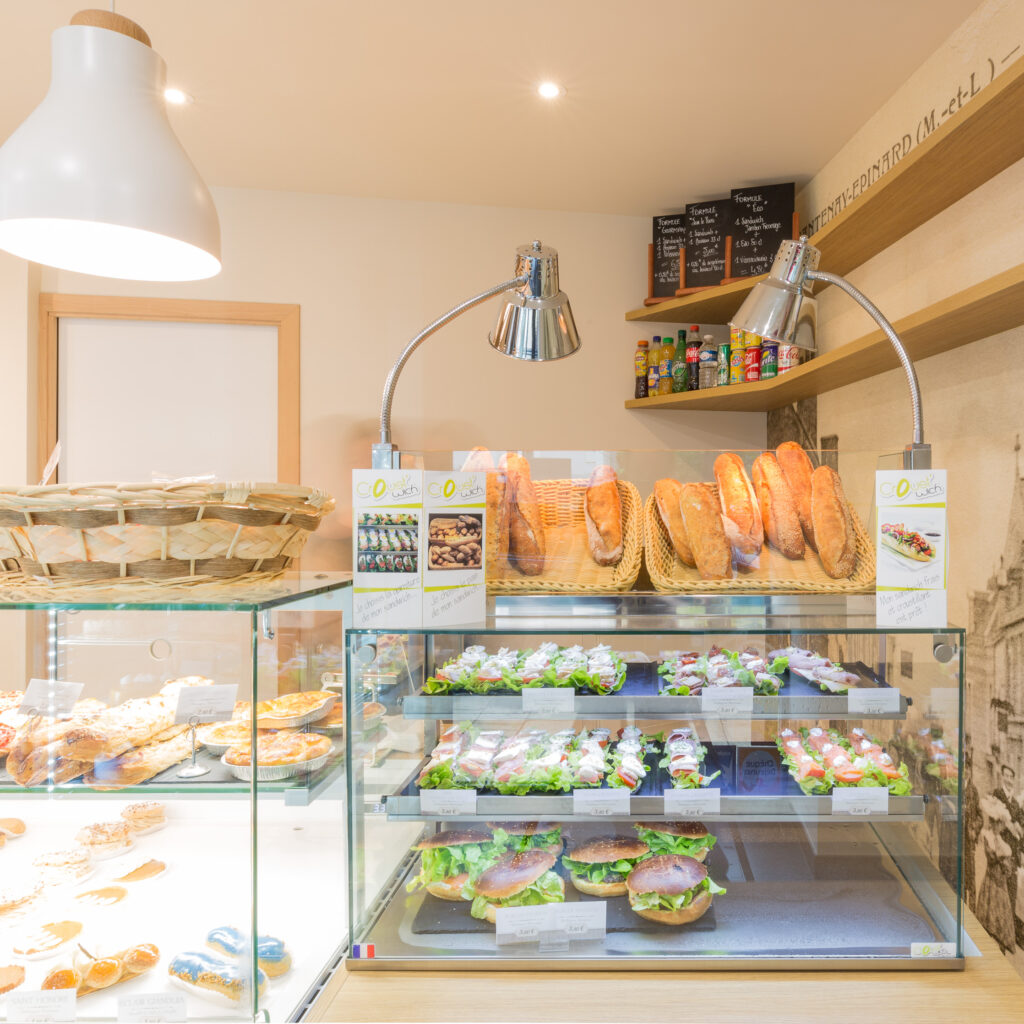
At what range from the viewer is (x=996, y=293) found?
4.98ft

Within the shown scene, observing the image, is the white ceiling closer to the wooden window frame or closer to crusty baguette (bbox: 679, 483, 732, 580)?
the wooden window frame

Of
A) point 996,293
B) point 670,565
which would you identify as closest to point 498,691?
point 670,565

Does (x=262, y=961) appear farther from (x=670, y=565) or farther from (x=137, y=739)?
(x=670, y=565)

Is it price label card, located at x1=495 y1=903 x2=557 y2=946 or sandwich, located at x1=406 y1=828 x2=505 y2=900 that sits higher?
sandwich, located at x1=406 y1=828 x2=505 y2=900

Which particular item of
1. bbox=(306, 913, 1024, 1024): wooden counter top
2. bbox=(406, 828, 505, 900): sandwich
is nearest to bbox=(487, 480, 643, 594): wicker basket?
bbox=(406, 828, 505, 900): sandwich

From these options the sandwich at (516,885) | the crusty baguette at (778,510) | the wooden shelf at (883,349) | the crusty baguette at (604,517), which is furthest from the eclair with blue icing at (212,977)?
the wooden shelf at (883,349)

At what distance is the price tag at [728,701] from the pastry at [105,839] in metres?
0.97

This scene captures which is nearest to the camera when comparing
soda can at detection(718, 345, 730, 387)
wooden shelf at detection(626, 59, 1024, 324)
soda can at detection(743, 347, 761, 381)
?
wooden shelf at detection(626, 59, 1024, 324)

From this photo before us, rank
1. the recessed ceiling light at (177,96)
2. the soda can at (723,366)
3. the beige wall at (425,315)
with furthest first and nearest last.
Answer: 1. the beige wall at (425,315)
2. the soda can at (723,366)
3. the recessed ceiling light at (177,96)

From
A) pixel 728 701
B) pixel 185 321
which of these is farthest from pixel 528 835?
pixel 185 321

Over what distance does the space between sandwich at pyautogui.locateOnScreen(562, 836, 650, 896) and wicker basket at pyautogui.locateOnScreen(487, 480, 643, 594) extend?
1.43ft

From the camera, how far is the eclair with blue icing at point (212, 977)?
985mm

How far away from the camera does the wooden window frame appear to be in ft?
10.1

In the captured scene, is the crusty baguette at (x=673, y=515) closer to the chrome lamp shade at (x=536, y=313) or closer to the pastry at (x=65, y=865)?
the chrome lamp shade at (x=536, y=313)
